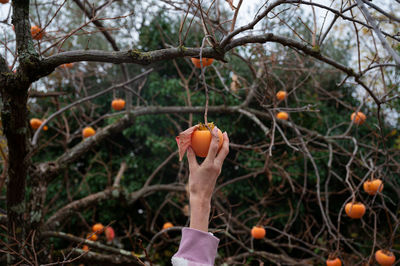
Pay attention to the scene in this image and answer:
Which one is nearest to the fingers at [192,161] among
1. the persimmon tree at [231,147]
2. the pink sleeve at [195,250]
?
the pink sleeve at [195,250]

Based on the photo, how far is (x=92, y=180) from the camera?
18.4ft

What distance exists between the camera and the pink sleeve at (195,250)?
0.85 m

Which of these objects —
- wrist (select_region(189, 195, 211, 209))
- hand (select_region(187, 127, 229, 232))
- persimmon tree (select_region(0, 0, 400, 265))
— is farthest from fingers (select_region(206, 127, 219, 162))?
persimmon tree (select_region(0, 0, 400, 265))

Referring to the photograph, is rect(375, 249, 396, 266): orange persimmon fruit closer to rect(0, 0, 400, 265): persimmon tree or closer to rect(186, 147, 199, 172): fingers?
rect(0, 0, 400, 265): persimmon tree

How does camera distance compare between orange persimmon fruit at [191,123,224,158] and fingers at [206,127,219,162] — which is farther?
orange persimmon fruit at [191,123,224,158]

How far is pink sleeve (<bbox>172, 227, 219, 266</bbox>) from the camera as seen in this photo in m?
0.85

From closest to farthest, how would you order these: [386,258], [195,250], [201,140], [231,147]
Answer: [195,250]
[201,140]
[386,258]
[231,147]

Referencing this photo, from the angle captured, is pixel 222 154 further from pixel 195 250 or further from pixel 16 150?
pixel 16 150

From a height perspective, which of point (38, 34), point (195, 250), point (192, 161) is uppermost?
point (38, 34)

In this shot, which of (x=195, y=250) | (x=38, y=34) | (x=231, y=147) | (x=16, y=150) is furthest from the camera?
(x=231, y=147)

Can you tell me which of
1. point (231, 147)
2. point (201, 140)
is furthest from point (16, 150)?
point (231, 147)

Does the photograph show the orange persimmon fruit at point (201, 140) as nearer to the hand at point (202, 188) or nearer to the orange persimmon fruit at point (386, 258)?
the hand at point (202, 188)

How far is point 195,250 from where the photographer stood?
86 centimetres

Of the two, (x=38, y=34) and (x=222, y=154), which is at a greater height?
(x=38, y=34)
